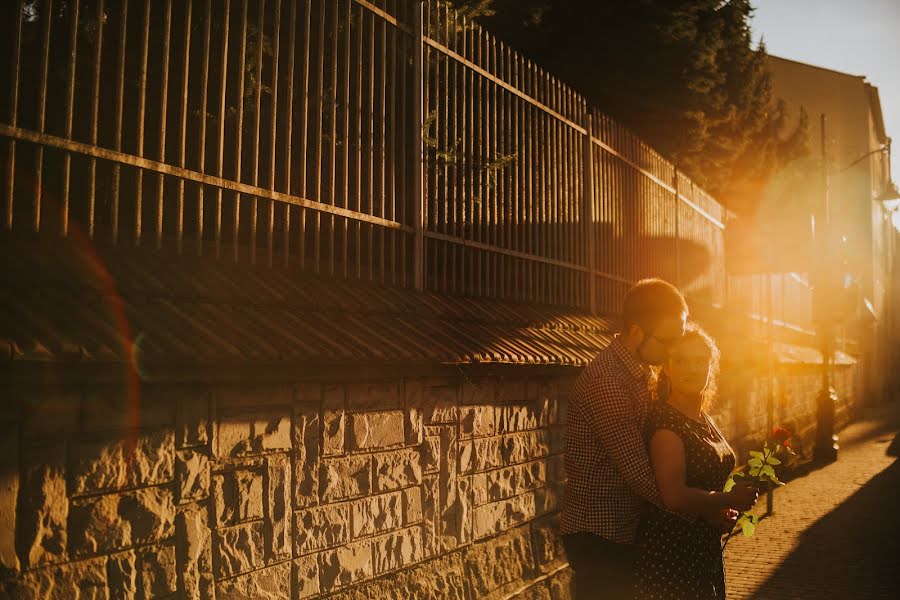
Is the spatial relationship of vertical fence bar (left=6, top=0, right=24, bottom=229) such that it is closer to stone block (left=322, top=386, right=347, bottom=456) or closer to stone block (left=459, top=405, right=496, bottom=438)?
stone block (left=322, top=386, right=347, bottom=456)

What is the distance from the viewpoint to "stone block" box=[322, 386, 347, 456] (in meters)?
4.00

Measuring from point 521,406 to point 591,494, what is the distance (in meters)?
2.49

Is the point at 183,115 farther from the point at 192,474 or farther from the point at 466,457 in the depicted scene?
the point at 466,457

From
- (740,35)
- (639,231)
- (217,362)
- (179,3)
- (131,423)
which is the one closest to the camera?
(131,423)

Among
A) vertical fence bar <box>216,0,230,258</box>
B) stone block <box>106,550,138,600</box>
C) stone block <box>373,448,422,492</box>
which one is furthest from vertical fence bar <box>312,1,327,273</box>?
stone block <box>106,550,138,600</box>

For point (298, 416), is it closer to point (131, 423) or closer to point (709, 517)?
point (131, 423)

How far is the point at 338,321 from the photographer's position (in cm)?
422

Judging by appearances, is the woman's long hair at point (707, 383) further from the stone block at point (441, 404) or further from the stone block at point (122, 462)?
the stone block at point (122, 462)

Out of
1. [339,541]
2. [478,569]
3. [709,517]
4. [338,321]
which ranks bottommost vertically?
[478,569]

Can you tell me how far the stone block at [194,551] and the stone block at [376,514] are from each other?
956 millimetres

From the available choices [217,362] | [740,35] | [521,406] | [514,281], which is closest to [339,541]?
[217,362]

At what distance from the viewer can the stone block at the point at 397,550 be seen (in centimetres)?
432

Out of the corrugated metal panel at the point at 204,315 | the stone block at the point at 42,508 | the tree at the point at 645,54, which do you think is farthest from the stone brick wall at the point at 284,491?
the tree at the point at 645,54

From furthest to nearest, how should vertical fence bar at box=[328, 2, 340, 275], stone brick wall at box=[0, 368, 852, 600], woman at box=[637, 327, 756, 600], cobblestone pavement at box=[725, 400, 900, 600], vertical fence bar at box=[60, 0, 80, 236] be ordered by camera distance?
cobblestone pavement at box=[725, 400, 900, 600] < vertical fence bar at box=[328, 2, 340, 275] < vertical fence bar at box=[60, 0, 80, 236] < woman at box=[637, 327, 756, 600] < stone brick wall at box=[0, 368, 852, 600]
